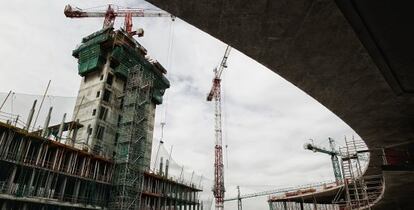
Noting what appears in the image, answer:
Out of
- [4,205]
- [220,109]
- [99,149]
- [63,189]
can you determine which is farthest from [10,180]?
[220,109]

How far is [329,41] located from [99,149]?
5342 centimetres

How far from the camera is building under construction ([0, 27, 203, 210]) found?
37500 mm

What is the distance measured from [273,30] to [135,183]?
49609 mm

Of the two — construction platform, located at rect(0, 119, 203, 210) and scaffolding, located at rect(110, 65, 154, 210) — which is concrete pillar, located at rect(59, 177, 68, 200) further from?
scaffolding, located at rect(110, 65, 154, 210)

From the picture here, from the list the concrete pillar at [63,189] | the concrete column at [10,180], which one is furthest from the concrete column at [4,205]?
the concrete pillar at [63,189]

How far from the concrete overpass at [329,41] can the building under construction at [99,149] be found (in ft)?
125

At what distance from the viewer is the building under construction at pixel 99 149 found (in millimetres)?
37500

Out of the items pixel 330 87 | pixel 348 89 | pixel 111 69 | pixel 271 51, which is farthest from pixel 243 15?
pixel 111 69

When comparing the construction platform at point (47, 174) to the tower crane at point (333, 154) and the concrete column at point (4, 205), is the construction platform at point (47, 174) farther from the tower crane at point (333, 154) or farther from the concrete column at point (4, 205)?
the tower crane at point (333, 154)

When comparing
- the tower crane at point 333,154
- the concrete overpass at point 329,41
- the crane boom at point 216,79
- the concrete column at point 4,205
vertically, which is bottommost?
the concrete column at point 4,205

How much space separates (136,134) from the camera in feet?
185

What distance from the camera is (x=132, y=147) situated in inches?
2111

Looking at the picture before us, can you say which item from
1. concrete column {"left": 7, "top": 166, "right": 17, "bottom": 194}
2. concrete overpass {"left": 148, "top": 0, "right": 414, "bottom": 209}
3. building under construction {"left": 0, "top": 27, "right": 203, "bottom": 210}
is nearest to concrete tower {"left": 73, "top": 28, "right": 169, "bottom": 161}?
building under construction {"left": 0, "top": 27, "right": 203, "bottom": 210}

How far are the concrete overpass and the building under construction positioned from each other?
37978 mm
